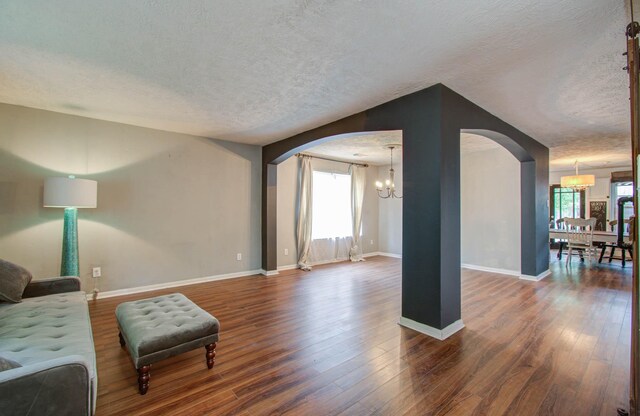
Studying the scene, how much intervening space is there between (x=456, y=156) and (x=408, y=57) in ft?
4.01

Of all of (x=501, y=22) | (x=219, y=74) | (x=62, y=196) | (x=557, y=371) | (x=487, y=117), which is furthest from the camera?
(x=487, y=117)

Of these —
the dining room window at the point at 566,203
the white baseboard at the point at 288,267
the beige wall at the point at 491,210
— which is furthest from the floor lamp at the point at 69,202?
the dining room window at the point at 566,203

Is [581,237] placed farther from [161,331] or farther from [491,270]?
[161,331]

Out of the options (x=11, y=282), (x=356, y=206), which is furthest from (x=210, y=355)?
(x=356, y=206)

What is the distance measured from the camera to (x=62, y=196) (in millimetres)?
3170

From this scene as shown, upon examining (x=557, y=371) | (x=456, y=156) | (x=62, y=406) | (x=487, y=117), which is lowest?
(x=557, y=371)

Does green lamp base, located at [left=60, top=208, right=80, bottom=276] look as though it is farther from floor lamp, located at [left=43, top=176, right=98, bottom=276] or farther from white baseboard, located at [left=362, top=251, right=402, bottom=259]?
white baseboard, located at [left=362, top=251, right=402, bottom=259]

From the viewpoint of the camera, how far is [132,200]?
13.5 ft

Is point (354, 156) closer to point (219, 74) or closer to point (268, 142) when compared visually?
point (268, 142)

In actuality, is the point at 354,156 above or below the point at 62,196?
above

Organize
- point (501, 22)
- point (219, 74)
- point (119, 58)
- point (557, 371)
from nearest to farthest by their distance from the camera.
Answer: point (501, 22) < point (557, 371) < point (119, 58) < point (219, 74)

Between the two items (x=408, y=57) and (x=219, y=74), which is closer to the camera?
(x=408, y=57)

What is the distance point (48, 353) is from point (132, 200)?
3.01 m

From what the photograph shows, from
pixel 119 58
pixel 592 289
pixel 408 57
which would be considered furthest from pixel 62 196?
pixel 592 289
